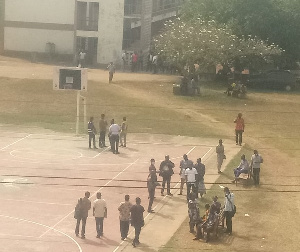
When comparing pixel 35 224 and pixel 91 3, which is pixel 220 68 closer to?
pixel 91 3

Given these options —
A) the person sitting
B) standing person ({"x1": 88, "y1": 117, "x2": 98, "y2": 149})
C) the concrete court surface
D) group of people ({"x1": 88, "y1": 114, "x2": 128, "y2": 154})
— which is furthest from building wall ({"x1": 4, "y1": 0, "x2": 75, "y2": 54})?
the person sitting

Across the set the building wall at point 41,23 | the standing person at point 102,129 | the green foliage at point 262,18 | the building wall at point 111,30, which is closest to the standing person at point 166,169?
the standing person at point 102,129

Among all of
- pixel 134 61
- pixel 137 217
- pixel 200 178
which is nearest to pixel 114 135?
pixel 200 178

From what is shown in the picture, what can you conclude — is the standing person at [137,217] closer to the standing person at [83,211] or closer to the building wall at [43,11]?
the standing person at [83,211]

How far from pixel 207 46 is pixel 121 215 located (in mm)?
26984

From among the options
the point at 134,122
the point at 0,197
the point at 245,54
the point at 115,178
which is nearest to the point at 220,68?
the point at 245,54

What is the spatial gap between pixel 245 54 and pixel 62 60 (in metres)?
13.5

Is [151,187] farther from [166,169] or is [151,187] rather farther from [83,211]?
[83,211]

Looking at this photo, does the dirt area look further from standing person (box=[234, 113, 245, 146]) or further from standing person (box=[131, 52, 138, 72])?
standing person (box=[131, 52, 138, 72])

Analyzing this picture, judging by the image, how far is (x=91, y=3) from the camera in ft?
193

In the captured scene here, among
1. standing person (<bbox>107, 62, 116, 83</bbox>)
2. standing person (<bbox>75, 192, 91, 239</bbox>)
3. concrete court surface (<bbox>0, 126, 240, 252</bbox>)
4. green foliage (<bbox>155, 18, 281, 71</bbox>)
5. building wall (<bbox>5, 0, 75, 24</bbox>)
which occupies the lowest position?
concrete court surface (<bbox>0, 126, 240, 252</bbox>)

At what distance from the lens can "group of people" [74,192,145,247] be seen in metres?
23.0

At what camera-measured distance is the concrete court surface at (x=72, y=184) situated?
77.3ft

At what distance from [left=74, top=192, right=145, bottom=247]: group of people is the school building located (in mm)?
35156
